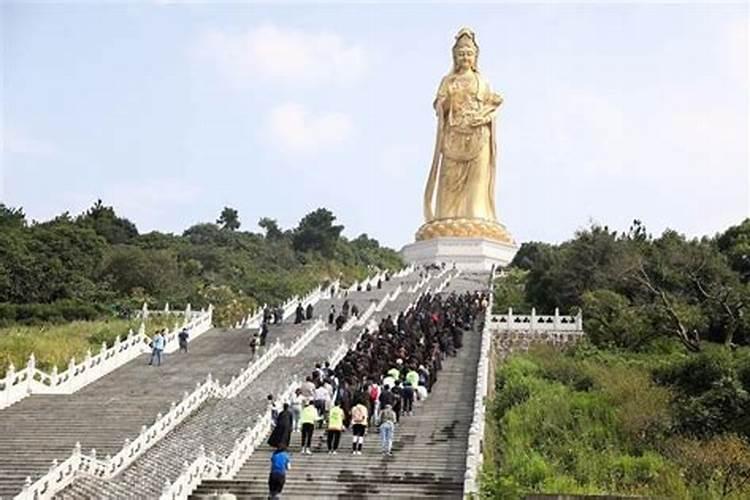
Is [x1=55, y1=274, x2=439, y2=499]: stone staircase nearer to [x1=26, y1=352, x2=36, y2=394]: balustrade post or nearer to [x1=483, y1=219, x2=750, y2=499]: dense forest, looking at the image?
[x1=26, y1=352, x2=36, y2=394]: balustrade post

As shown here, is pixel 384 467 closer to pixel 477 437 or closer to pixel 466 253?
pixel 477 437

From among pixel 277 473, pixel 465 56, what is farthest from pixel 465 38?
pixel 277 473

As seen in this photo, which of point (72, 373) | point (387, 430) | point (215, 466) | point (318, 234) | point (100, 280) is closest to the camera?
point (215, 466)

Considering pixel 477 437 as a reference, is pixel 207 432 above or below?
below

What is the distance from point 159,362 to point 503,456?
989 cm

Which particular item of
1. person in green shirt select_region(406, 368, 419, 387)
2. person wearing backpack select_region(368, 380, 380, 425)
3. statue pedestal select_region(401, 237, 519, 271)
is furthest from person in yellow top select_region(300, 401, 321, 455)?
statue pedestal select_region(401, 237, 519, 271)

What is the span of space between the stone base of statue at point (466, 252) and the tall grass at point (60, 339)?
1755 centimetres

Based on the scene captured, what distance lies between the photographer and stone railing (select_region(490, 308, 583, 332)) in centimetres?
2580

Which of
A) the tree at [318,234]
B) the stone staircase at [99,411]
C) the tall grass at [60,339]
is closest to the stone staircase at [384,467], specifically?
the stone staircase at [99,411]

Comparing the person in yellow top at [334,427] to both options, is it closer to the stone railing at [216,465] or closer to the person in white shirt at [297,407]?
the person in white shirt at [297,407]

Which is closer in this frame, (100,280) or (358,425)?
(358,425)

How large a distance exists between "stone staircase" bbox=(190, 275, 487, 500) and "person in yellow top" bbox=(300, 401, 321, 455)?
15 centimetres

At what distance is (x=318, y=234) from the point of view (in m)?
71.2

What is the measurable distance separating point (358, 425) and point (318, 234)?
5721 centimetres
